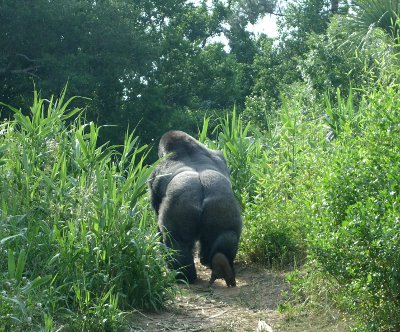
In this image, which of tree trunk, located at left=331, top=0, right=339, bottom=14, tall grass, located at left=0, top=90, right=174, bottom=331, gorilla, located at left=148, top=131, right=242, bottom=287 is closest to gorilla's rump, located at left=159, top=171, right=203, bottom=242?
gorilla, located at left=148, top=131, right=242, bottom=287

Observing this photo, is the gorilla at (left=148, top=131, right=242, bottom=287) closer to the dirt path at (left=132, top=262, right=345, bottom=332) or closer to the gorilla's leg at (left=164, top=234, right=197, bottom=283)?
the gorilla's leg at (left=164, top=234, right=197, bottom=283)

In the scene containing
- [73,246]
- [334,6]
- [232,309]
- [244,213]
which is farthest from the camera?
[334,6]

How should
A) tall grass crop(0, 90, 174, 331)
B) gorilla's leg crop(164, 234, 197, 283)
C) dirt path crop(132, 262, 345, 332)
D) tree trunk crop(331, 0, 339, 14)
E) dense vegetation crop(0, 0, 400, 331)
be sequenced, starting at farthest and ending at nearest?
tree trunk crop(331, 0, 339, 14) → gorilla's leg crop(164, 234, 197, 283) → dirt path crop(132, 262, 345, 332) → tall grass crop(0, 90, 174, 331) → dense vegetation crop(0, 0, 400, 331)

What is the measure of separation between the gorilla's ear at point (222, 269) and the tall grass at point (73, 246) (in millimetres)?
698

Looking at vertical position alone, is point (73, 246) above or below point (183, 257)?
above

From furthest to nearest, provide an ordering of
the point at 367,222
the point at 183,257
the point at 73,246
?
the point at 183,257 → the point at 73,246 → the point at 367,222

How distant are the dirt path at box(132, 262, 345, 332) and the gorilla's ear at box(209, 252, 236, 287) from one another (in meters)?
0.08

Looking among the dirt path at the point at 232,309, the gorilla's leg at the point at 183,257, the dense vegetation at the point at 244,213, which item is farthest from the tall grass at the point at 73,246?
the gorilla's leg at the point at 183,257

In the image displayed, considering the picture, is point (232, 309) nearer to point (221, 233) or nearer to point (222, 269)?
point (222, 269)

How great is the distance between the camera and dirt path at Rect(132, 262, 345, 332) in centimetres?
610

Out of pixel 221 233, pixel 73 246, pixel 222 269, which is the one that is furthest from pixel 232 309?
pixel 73 246

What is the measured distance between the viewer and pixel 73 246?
596 cm

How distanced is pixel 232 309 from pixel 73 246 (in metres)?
1.45

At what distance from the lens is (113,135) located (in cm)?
2364
